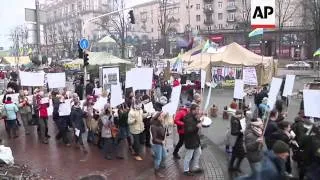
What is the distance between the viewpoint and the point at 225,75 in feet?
104

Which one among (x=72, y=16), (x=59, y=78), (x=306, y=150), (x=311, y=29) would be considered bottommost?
(x=306, y=150)

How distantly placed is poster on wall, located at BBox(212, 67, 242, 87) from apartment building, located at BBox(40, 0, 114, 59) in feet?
209

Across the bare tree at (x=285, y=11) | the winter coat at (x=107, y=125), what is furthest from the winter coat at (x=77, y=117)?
the bare tree at (x=285, y=11)

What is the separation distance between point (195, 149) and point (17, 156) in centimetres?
535

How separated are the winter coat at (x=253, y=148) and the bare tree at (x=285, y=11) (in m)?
59.7

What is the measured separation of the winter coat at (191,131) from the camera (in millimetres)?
10148

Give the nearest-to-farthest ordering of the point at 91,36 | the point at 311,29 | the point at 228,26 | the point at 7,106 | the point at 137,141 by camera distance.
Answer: the point at 137,141
the point at 7,106
the point at 311,29
the point at 228,26
the point at 91,36

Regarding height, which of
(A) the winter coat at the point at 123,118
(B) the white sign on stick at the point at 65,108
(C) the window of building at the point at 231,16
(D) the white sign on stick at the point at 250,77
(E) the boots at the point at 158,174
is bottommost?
(E) the boots at the point at 158,174

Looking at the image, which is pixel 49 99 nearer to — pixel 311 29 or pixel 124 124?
pixel 124 124

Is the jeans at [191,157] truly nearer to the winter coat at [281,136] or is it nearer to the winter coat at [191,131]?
the winter coat at [191,131]

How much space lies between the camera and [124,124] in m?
12.1

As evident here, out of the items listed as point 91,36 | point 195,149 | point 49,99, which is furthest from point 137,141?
point 91,36

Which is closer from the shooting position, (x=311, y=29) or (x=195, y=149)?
(x=195, y=149)

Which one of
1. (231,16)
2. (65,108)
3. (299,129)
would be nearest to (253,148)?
(299,129)
